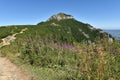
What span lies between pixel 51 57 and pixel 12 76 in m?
3.17

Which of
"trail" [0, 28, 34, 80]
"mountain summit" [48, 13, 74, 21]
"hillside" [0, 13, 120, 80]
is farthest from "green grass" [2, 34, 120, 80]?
"mountain summit" [48, 13, 74, 21]

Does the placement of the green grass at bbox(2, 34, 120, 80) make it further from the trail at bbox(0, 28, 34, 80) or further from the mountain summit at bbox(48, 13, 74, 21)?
the mountain summit at bbox(48, 13, 74, 21)

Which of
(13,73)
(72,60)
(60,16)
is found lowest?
(13,73)

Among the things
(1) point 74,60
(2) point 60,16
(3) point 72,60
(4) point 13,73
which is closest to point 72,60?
(3) point 72,60

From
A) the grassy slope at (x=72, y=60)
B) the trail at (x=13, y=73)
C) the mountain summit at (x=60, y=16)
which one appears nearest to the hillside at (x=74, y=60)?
the grassy slope at (x=72, y=60)

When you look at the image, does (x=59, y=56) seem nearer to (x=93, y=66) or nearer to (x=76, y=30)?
(x=93, y=66)

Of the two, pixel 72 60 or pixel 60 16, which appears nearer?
pixel 72 60

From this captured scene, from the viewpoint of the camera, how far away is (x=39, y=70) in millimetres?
13602

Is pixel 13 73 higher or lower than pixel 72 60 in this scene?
lower

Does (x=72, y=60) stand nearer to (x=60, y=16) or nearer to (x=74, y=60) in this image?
(x=74, y=60)

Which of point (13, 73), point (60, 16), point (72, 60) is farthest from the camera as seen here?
point (60, 16)

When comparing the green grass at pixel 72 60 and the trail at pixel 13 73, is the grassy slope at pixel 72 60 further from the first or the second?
the trail at pixel 13 73

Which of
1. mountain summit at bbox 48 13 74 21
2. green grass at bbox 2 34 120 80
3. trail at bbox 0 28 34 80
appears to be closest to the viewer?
green grass at bbox 2 34 120 80

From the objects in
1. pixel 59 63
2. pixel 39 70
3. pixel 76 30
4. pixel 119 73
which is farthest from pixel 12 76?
pixel 76 30
